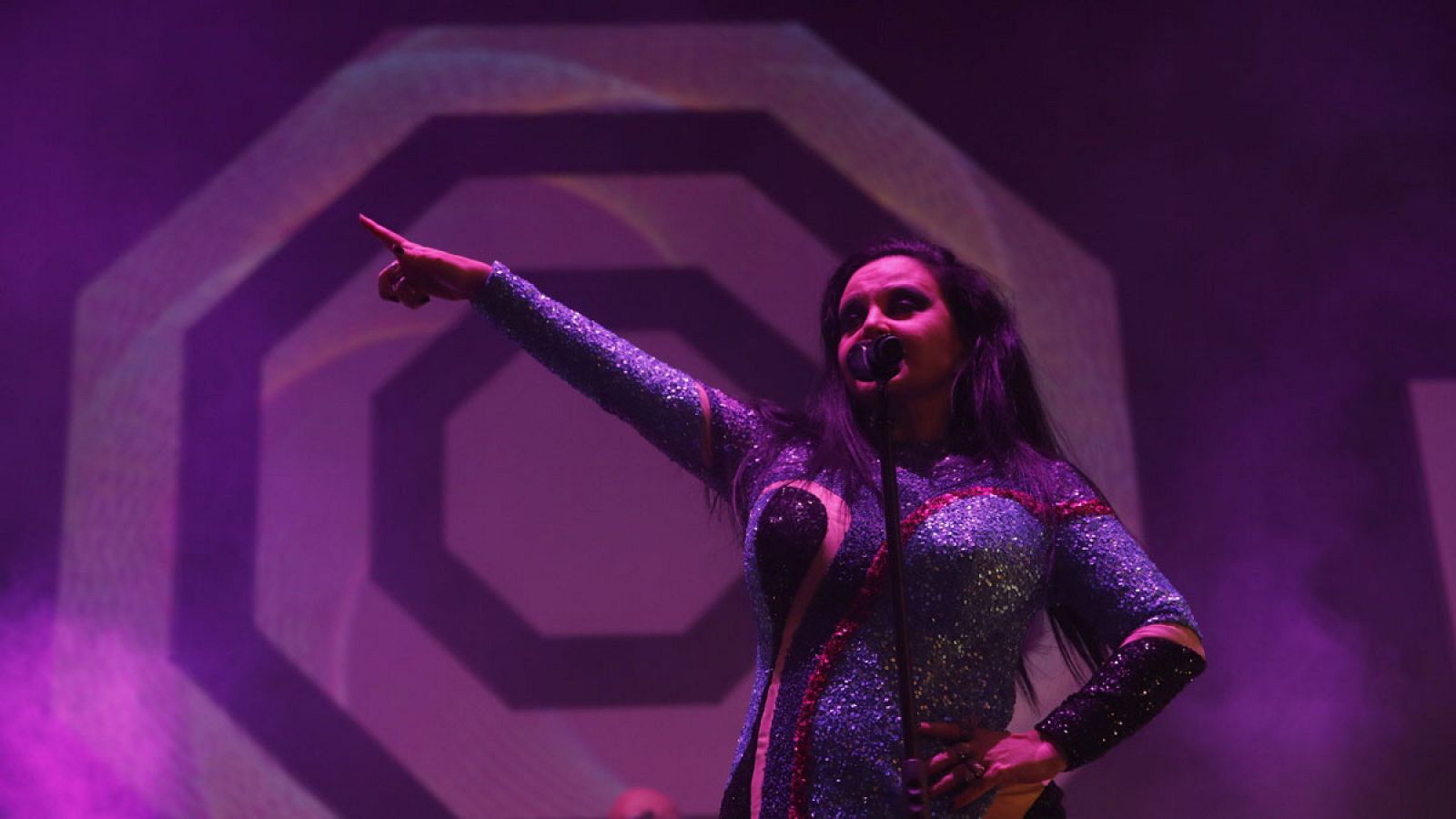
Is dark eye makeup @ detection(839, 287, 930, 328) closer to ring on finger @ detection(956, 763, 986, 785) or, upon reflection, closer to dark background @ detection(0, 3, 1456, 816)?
ring on finger @ detection(956, 763, 986, 785)

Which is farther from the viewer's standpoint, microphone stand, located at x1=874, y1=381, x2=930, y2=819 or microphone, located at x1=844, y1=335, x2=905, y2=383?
microphone, located at x1=844, y1=335, x2=905, y2=383

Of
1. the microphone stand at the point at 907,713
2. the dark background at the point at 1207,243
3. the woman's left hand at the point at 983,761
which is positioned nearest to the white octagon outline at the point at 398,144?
the dark background at the point at 1207,243

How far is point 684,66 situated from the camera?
10.2 feet

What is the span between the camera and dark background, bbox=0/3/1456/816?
2.82 metres

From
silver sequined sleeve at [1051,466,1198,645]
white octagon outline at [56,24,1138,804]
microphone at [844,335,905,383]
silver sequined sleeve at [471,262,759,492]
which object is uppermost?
white octagon outline at [56,24,1138,804]

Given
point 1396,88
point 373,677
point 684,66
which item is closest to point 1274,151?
point 1396,88

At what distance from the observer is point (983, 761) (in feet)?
4.10

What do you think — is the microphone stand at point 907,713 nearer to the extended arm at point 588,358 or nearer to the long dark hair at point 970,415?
the long dark hair at point 970,415

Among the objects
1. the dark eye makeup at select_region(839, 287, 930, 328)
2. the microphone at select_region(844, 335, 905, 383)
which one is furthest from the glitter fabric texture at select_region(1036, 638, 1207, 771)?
the dark eye makeup at select_region(839, 287, 930, 328)

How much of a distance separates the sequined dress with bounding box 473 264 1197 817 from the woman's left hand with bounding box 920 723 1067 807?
32mm

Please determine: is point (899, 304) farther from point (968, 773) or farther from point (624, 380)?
point (968, 773)

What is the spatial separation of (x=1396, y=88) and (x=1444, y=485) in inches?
40.7

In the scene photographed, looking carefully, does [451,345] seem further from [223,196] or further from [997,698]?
[997,698]

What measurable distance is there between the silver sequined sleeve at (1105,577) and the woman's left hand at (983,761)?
7.0 inches
